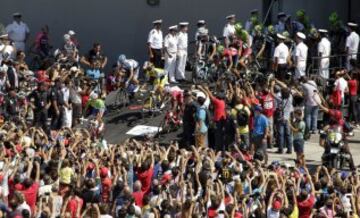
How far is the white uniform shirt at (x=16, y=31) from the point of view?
32.8m

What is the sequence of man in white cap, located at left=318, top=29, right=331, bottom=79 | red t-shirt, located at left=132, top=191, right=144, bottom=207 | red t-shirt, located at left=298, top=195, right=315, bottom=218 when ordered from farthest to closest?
1. man in white cap, located at left=318, top=29, right=331, bottom=79
2. red t-shirt, located at left=132, top=191, right=144, bottom=207
3. red t-shirt, located at left=298, top=195, right=315, bottom=218

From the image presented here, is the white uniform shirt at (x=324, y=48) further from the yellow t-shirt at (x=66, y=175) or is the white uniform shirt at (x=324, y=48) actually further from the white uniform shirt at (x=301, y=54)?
the yellow t-shirt at (x=66, y=175)

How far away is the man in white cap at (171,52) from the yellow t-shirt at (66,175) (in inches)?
370

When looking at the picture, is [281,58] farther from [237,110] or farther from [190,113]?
[237,110]

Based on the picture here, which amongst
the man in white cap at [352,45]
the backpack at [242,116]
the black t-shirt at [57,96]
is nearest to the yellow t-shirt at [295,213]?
the backpack at [242,116]

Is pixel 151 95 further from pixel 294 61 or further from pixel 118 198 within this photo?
pixel 118 198

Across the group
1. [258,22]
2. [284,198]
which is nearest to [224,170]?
[284,198]

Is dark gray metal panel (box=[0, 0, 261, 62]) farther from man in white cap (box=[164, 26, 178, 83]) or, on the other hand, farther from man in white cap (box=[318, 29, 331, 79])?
man in white cap (box=[318, 29, 331, 79])

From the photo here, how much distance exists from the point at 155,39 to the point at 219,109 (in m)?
5.32

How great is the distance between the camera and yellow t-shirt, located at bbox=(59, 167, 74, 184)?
2136 cm

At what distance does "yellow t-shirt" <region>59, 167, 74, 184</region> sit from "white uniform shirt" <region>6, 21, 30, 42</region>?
38.1 feet

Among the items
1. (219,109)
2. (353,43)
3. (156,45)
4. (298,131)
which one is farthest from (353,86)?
(156,45)

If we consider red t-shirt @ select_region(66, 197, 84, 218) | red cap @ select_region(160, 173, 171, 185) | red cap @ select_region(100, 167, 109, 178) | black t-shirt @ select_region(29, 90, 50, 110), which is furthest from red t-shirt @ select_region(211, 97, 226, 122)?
red t-shirt @ select_region(66, 197, 84, 218)

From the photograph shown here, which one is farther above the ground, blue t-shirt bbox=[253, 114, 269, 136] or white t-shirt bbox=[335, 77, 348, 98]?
white t-shirt bbox=[335, 77, 348, 98]
